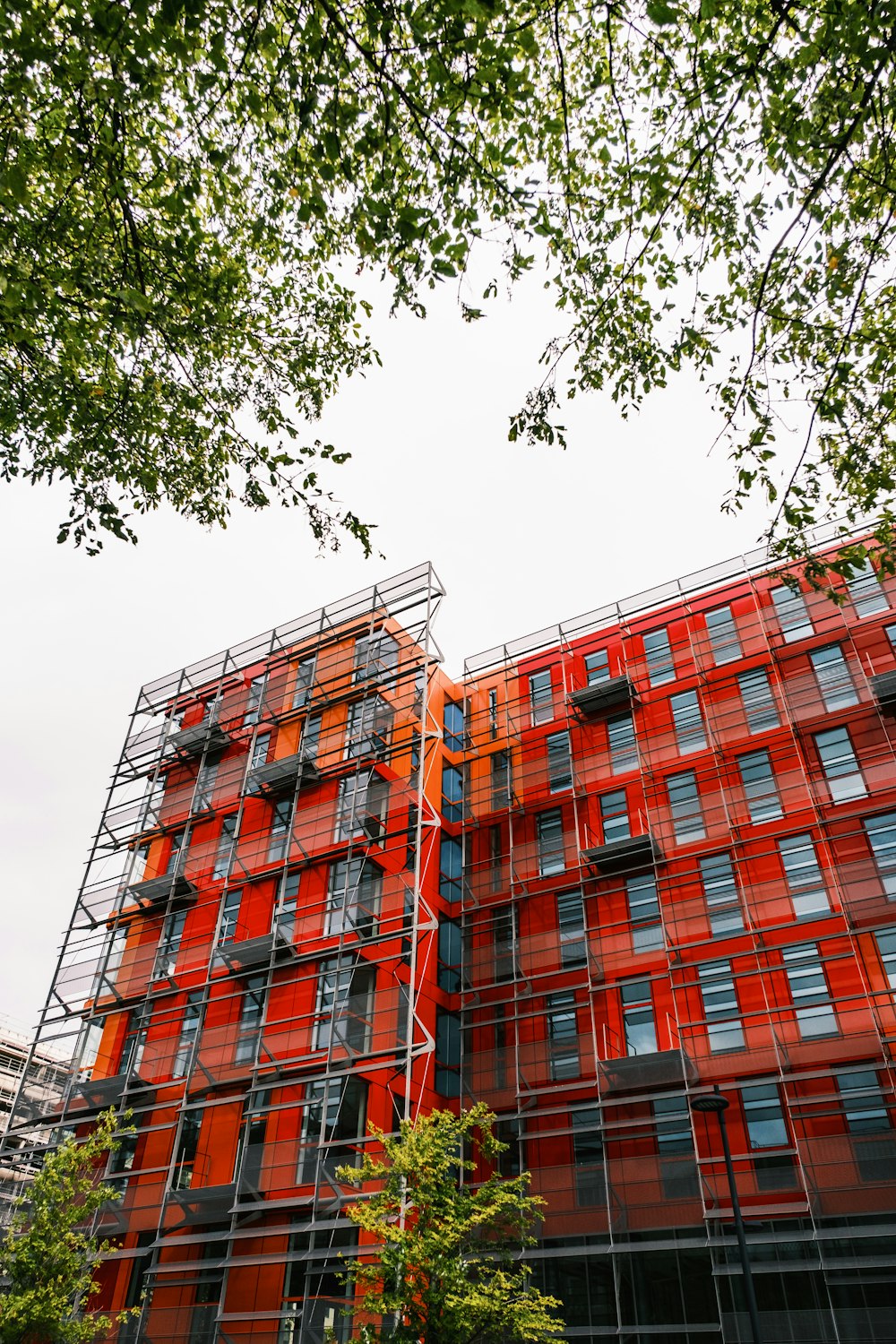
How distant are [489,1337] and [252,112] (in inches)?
695

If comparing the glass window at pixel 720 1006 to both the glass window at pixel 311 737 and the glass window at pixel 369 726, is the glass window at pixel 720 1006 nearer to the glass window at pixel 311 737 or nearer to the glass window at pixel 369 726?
the glass window at pixel 369 726

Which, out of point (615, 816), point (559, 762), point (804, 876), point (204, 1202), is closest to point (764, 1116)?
point (804, 876)

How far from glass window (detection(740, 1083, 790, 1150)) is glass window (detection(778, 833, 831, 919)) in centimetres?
372

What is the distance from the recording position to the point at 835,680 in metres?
23.9

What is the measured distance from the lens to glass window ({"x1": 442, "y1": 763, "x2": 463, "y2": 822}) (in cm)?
2931

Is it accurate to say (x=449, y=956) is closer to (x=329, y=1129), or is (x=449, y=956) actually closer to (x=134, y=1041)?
(x=329, y=1129)

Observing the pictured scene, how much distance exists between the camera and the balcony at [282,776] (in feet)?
89.7

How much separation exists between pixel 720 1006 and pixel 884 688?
316 inches

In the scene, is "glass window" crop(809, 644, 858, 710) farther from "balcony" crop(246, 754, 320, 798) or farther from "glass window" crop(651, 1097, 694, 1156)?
"balcony" crop(246, 754, 320, 798)

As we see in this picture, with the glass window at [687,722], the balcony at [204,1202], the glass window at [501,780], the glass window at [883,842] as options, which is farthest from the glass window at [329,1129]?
the glass window at [883,842]

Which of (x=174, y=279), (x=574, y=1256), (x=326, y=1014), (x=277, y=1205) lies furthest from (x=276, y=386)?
(x=574, y=1256)

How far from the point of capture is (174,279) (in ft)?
36.8

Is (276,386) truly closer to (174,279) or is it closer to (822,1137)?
(174,279)

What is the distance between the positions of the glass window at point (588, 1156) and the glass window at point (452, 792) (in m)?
9.37
